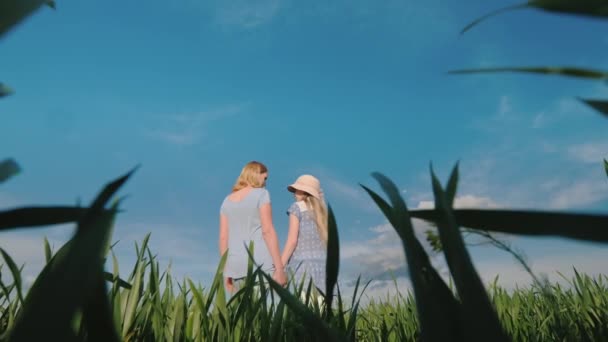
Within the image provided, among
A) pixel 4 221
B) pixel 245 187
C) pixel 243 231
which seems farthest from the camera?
pixel 245 187

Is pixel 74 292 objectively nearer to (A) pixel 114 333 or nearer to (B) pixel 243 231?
(A) pixel 114 333

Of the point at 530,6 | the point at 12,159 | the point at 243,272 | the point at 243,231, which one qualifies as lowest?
the point at 12,159

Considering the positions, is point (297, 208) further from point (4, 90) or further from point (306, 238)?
point (4, 90)

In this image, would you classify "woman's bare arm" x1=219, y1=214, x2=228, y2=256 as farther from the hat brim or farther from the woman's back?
the hat brim

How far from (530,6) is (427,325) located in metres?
0.24

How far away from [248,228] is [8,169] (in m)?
4.97

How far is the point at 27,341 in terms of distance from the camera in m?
0.23

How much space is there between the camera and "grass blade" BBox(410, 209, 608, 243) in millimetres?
304

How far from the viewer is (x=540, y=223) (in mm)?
315

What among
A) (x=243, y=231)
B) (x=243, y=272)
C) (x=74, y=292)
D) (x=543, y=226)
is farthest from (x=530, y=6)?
(x=243, y=231)

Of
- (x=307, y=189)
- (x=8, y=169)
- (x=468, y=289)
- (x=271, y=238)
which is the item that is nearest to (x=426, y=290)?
(x=468, y=289)

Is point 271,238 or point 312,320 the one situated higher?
point 271,238

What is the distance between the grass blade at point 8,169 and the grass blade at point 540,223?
29 centimetres

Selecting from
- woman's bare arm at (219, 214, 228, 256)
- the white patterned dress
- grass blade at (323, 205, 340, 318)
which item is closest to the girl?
the white patterned dress
